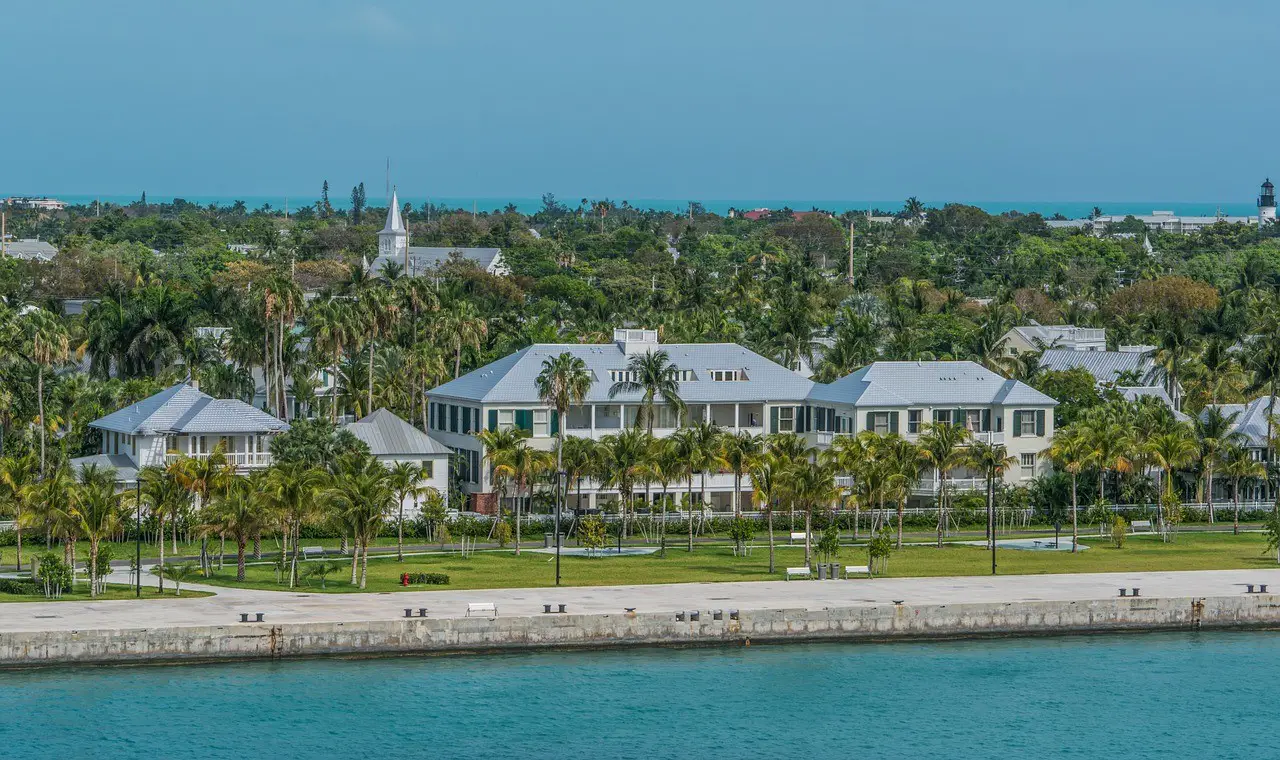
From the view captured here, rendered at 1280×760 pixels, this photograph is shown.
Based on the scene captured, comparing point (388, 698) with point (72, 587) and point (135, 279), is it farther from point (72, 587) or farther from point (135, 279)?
point (135, 279)

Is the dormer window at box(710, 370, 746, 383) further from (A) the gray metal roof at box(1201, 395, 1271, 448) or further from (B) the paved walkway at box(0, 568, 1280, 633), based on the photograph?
(B) the paved walkway at box(0, 568, 1280, 633)

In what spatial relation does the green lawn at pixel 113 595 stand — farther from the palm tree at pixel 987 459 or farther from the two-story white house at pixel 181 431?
the palm tree at pixel 987 459

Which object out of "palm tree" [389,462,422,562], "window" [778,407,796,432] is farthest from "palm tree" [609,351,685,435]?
"palm tree" [389,462,422,562]

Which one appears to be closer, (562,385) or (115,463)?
(115,463)

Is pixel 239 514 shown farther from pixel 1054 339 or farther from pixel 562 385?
pixel 1054 339

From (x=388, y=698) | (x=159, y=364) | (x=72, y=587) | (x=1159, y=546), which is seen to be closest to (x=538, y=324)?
(x=159, y=364)

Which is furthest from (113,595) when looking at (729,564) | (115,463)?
(729,564)
